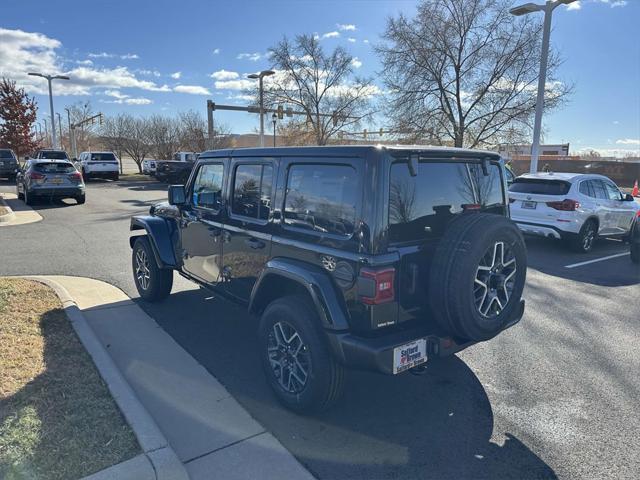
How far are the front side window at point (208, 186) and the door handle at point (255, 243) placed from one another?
722 millimetres

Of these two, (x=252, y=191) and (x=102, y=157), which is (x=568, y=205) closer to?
(x=252, y=191)

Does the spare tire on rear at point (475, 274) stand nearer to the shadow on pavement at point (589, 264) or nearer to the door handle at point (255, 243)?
the door handle at point (255, 243)

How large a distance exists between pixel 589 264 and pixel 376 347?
7045 mm

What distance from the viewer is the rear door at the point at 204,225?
4469mm

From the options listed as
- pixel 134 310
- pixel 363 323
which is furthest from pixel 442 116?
pixel 363 323

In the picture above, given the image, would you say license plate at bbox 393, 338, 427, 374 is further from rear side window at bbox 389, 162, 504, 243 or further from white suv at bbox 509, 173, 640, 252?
white suv at bbox 509, 173, 640, 252

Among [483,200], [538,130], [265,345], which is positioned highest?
[538,130]

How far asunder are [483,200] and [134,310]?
13.4 ft

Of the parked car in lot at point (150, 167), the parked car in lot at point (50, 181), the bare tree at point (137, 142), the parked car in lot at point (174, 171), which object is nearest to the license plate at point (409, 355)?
the parked car in lot at point (50, 181)

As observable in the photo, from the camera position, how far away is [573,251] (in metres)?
9.22

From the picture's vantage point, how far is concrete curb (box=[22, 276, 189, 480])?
2.57m

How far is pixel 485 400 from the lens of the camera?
3.63 meters

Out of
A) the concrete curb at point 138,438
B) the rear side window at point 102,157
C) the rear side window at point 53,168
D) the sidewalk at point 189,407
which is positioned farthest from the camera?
the rear side window at point 102,157

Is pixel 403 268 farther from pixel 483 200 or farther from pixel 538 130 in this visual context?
pixel 538 130
